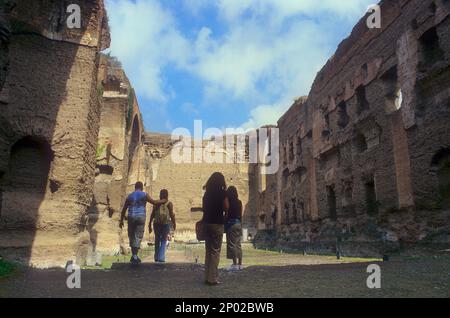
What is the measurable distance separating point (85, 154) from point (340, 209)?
1032cm

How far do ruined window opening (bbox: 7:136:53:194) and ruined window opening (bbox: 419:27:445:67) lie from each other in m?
10.2

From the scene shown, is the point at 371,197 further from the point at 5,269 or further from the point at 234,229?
the point at 5,269

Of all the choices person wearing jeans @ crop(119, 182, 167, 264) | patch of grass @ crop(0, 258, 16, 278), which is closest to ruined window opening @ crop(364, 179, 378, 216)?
person wearing jeans @ crop(119, 182, 167, 264)

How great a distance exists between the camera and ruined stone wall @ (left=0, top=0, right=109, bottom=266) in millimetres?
7527

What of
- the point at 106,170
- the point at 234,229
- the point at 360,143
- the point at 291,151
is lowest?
the point at 234,229

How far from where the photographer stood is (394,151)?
1113 cm

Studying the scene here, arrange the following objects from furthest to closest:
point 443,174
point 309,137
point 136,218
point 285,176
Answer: point 285,176
point 309,137
point 443,174
point 136,218

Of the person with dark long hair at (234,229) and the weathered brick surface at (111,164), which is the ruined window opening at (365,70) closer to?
the person with dark long hair at (234,229)

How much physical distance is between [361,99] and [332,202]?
4.70 m

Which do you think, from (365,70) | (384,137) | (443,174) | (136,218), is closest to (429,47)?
(384,137)

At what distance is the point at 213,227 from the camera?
4.46 meters

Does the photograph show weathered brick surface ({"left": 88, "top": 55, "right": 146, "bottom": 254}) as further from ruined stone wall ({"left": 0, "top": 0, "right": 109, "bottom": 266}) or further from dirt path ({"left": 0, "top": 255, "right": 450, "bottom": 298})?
dirt path ({"left": 0, "top": 255, "right": 450, "bottom": 298})

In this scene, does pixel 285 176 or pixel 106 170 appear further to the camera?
pixel 285 176
